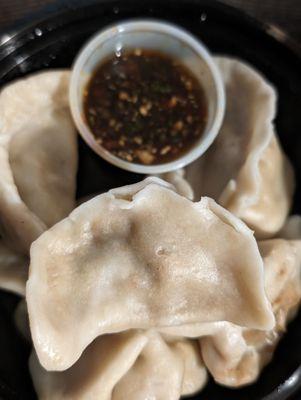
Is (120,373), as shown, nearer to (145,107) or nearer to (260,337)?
(260,337)

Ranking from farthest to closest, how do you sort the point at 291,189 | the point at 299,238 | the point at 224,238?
the point at 291,189 < the point at 299,238 < the point at 224,238

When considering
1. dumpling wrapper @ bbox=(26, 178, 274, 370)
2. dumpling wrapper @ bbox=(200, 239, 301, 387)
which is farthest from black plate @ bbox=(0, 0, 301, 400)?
dumpling wrapper @ bbox=(26, 178, 274, 370)

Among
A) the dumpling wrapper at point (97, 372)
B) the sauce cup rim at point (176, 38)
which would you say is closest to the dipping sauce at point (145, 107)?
the sauce cup rim at point (176, 38)

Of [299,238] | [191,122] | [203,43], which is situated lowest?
[299,238]

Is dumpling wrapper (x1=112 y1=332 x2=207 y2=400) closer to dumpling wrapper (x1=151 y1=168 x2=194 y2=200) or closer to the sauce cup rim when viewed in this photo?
dumpling wrapper (x1=151 y1=168 x2=194 y2=200)

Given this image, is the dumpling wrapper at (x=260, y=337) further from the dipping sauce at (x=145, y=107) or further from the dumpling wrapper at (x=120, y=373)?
the dipping sauce at (x=145, y=107)

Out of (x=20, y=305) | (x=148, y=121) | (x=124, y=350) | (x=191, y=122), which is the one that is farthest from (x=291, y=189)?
(x=20, y=305)

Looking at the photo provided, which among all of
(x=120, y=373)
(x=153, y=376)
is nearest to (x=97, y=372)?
(x=120, y=373)

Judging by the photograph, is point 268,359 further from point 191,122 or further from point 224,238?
point 191,122
